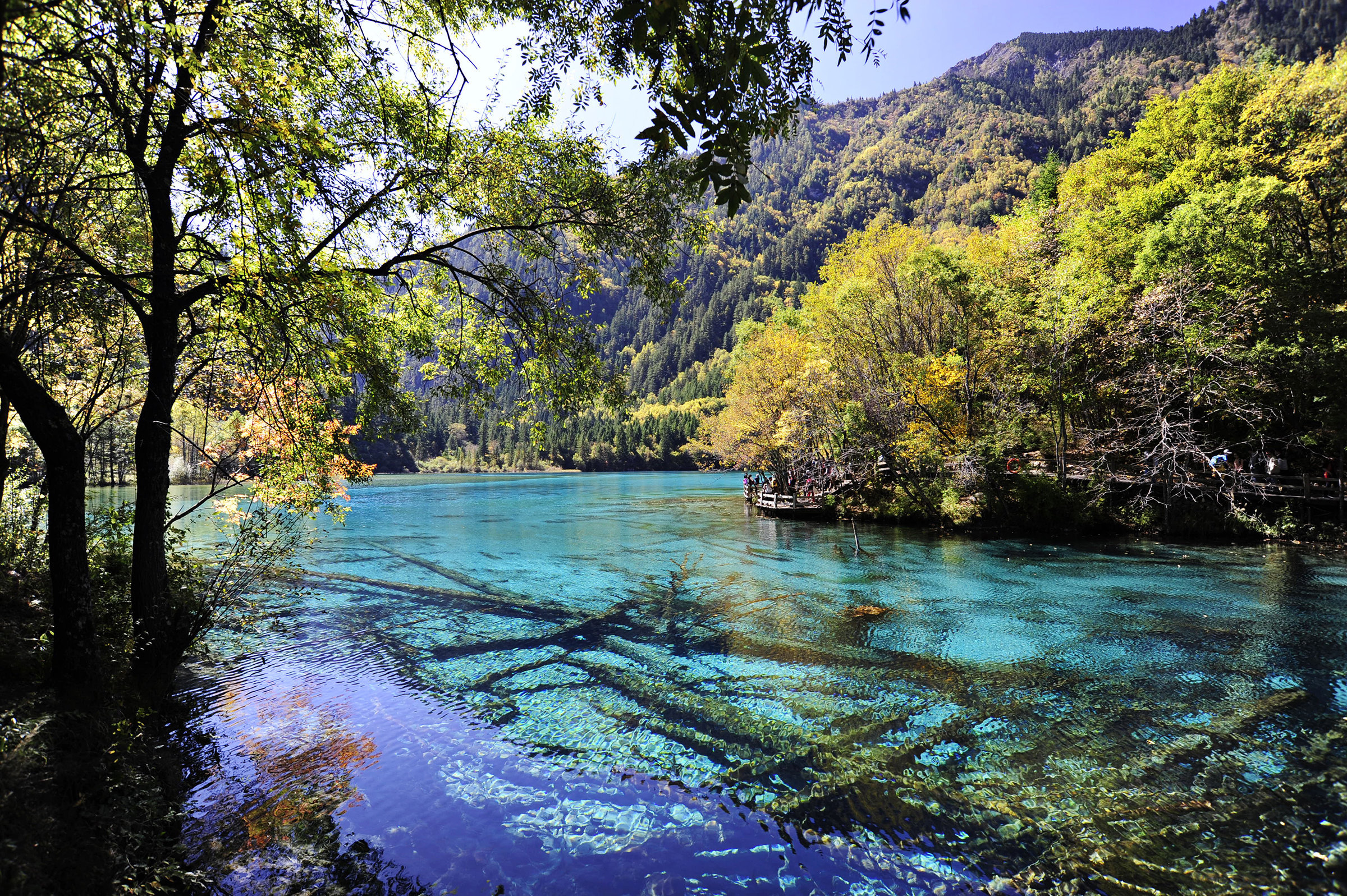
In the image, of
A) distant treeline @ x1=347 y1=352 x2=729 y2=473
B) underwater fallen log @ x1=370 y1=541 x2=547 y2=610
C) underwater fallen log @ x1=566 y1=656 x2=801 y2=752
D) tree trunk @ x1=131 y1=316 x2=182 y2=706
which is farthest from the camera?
distant treeline @ x1=347 y1=352 x2=729 y2=473

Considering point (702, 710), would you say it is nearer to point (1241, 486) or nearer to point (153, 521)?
point (153, 521)

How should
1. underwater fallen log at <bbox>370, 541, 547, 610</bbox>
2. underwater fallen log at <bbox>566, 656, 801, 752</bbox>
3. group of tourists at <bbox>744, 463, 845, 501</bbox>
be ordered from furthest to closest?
group of tourists at <bbox>744, 463, 845, 501</bbox>, underwater fallen log at <bbox>370, 541, 547, 610</bbox>, underwater fallen log at <bbox>566, 656, 801, 752</bbox>

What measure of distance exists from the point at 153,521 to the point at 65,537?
1.34 metres

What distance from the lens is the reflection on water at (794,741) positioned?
4477 mm

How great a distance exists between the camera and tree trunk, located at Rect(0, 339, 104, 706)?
14.8ft

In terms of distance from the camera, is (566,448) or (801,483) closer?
(801,483)

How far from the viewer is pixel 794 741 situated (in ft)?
21.5

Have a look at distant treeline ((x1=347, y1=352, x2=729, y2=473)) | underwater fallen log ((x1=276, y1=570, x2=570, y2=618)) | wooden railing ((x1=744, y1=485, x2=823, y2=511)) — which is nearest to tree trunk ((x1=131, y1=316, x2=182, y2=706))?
underwater fallen log ((x1=276, y1=570, x2=570, y2=618))

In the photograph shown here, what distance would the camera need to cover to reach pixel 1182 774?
18.4 feet

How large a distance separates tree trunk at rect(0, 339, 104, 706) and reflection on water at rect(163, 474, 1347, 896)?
1555 mm

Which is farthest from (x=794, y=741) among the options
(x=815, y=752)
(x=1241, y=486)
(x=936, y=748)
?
(x=1241, y=486)

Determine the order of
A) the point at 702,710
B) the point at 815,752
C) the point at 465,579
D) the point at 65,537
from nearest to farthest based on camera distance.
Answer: the point at 65,537 → the point at 815,752 → the point at 702,710 → the point at 465,579

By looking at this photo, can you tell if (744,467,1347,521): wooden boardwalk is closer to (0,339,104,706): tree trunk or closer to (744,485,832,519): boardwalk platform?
(744,485,832,519): boardwalk platform

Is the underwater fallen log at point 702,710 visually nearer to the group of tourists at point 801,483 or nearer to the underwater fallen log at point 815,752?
the underwater fallen log at point 815,752
